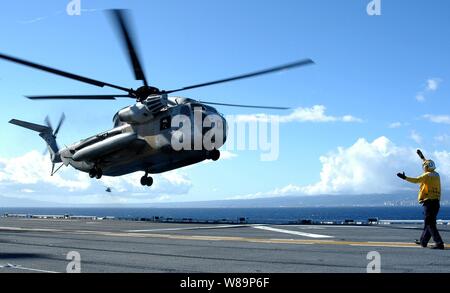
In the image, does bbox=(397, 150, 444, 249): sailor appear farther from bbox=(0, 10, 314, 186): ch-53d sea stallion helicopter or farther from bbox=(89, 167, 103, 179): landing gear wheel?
bbox=(89, 167, 103, 179): landing gear wheel

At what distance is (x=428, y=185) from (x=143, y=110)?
1795cm

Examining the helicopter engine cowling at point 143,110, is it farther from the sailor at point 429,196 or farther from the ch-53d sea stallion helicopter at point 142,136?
the sailor at point 429,196

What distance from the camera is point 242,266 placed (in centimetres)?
959

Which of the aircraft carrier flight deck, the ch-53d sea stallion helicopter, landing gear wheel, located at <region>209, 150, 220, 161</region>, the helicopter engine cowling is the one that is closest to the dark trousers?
the aircraft carrier flight deck

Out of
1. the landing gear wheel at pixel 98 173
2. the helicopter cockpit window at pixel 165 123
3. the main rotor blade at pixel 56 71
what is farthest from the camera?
the landing gear wheel at pixel 98 173

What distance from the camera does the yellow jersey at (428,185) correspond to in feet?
40.5

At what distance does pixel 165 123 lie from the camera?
88.4 ft

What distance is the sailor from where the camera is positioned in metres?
12.1

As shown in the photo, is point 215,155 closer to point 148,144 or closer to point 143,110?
point 148,144

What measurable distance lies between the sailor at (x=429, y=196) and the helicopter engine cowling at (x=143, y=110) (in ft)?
55.2

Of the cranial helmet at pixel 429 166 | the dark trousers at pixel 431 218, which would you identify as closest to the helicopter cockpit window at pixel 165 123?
the cranial helmet at pixel 429 166
